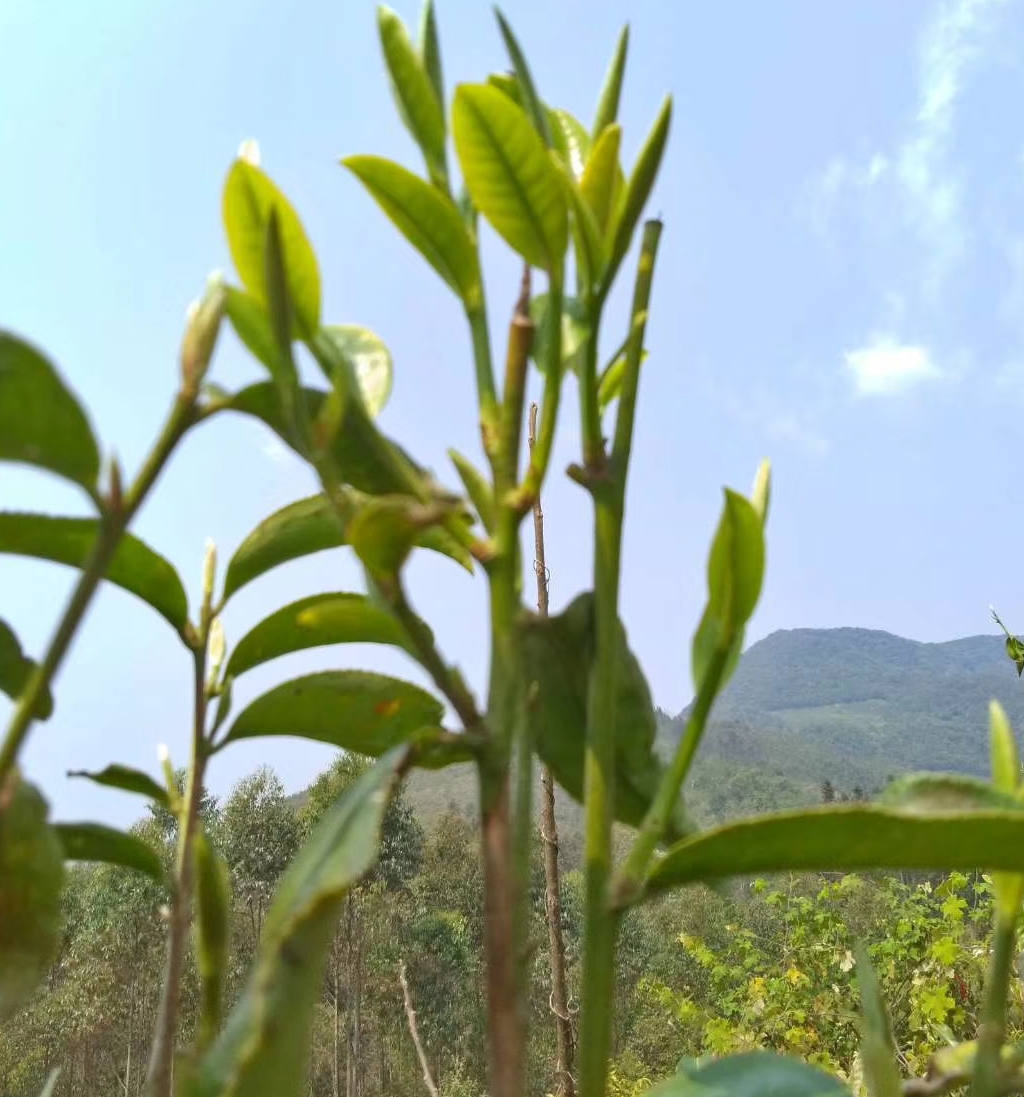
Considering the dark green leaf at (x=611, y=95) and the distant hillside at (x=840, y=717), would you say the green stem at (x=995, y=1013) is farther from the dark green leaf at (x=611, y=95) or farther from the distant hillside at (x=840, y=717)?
the distant hillside at (x=840, y=717)

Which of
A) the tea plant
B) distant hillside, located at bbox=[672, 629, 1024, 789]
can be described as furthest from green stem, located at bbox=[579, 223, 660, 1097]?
Result: distant hillside, located at bbox=[672, 629, 1024, 789]

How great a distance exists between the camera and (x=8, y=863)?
26 centimetres

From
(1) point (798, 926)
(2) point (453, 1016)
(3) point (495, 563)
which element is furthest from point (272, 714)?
(2) point (453, 1016)

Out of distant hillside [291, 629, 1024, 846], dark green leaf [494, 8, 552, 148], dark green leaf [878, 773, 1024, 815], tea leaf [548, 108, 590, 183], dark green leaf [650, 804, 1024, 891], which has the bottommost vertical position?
dark green leaf [650, 804, 1024, 891]

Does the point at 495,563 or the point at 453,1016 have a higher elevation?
the point at 495,563

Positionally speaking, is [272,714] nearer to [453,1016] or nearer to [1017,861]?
[1017,861]

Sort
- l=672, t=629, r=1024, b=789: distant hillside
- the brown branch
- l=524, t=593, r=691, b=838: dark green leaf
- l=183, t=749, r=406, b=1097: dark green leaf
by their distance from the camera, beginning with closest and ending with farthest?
l=183, t=749, r=406, b=1097: dark green leaf
l=524, t=593, r=691, b=838: dark green leaf
the brown branch
l=672, t=629, r=1024, b=789: distant hillside

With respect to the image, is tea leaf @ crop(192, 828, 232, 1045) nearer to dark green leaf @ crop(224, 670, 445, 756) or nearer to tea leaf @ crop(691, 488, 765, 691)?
dark green leaf @ crop(224, 670, 445, 756)

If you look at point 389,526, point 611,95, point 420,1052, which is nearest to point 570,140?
point 611,95

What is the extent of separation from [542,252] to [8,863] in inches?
11.6

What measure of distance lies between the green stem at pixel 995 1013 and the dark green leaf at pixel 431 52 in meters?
0.41

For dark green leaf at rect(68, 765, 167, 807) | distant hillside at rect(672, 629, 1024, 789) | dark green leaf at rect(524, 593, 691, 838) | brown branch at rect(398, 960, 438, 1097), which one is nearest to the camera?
dark green leaf at rect(524, 593, 691, 838)

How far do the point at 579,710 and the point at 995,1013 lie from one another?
0.18 meters

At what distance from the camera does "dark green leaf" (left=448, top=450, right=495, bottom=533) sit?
361 millimetres
